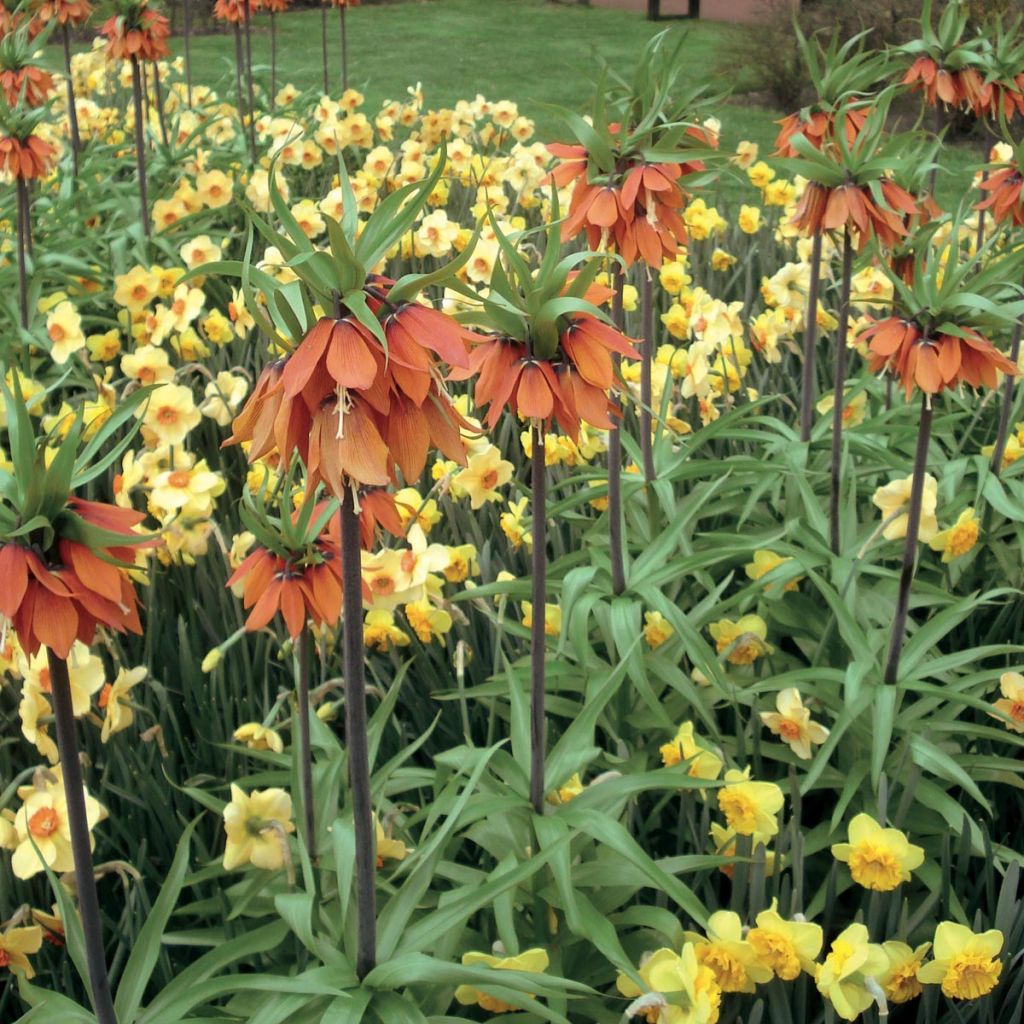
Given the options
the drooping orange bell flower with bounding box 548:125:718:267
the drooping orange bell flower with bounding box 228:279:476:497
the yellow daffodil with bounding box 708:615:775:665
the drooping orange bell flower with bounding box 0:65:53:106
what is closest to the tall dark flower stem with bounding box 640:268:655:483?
the drooping orange bell flower with bounding box 548:125:718:267

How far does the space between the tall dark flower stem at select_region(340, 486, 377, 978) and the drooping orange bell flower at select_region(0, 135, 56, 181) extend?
8.41 ft

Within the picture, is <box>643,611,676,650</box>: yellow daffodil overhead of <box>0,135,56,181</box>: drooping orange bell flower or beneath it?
beneath

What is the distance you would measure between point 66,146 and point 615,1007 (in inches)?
216

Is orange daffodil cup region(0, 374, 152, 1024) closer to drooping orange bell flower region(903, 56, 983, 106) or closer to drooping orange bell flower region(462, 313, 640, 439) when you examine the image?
drooping orange bell flower region(462, 313, 640, 439)

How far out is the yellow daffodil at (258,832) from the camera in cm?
165

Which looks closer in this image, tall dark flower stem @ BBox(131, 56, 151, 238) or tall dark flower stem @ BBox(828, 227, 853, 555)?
tall dark flower stem @ BBox(828, 227, 853, 555)

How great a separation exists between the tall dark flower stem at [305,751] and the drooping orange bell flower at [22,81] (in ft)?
8.49

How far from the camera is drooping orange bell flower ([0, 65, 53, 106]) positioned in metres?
3.72

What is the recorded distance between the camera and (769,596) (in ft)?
7.76

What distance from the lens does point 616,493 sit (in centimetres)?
209

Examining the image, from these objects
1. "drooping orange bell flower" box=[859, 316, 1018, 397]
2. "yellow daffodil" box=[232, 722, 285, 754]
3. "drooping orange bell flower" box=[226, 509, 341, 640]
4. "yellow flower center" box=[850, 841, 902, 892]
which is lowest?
"yellow flower center" box=[850, 841, 902, 892]

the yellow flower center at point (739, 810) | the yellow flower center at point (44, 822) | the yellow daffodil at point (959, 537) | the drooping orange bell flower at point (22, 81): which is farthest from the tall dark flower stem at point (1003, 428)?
the drooping orange bell flower at point (22, 81)

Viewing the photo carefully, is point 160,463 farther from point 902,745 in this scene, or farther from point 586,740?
point 902,745

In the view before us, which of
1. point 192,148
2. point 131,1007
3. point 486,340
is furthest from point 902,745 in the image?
point 192,148
